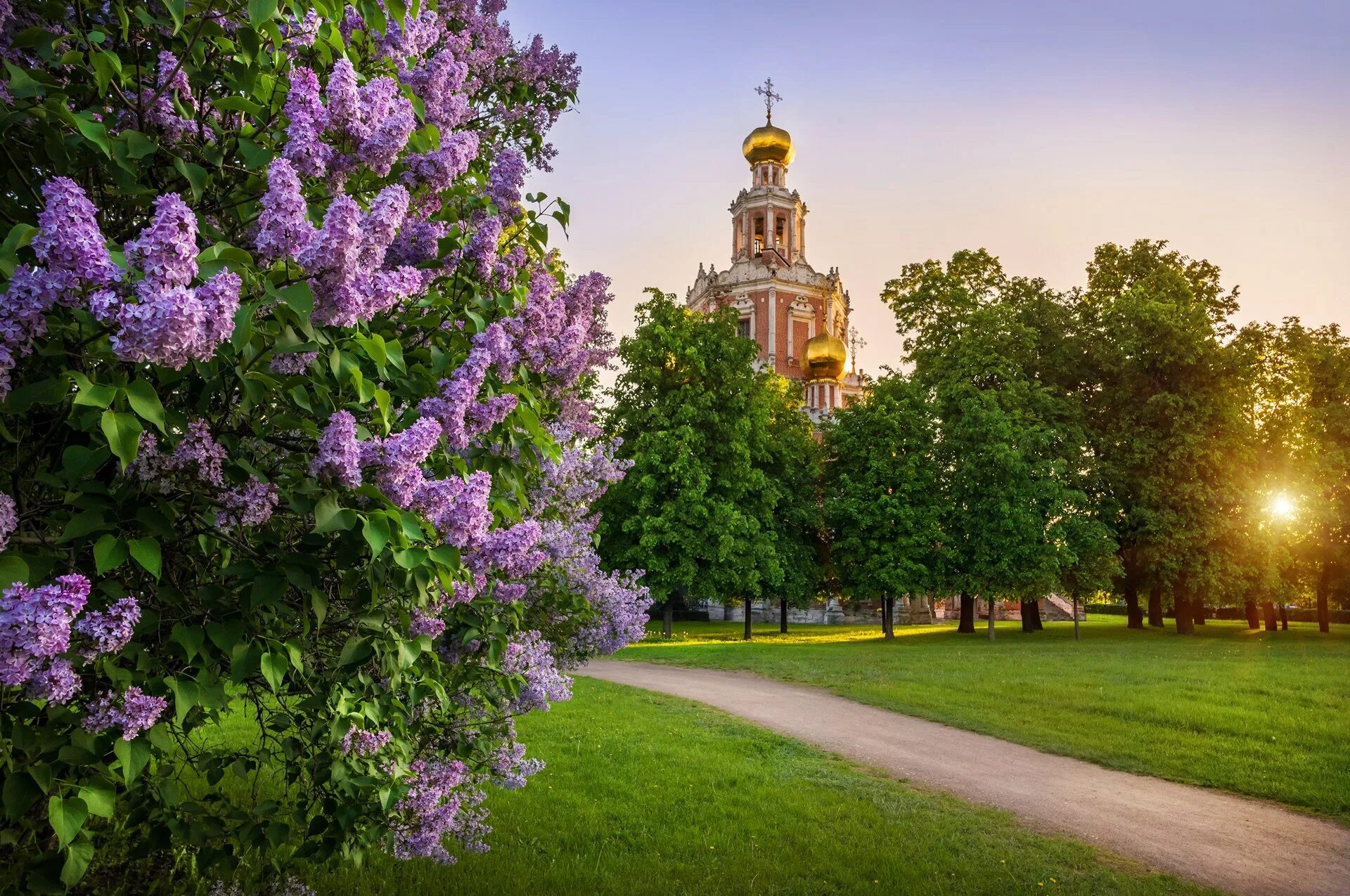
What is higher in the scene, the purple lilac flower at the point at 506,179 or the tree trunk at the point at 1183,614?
the purple lilac flower at the point at 506,179

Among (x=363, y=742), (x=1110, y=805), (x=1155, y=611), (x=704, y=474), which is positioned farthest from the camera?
(x=1155, y=611)

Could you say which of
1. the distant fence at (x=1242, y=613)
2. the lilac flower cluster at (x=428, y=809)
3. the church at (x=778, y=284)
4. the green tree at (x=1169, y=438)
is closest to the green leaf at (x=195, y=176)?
the lilac flower cluster at (x=428, y=809)

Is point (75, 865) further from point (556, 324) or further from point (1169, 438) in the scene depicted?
point (1169, 438)

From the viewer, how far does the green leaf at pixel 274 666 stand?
281cm

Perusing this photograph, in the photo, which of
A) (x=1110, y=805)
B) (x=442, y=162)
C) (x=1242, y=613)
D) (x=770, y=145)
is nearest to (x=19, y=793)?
(x=442, y=162)

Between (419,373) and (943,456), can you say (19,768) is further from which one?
(943,456)

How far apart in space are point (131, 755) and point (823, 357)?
2296 inches

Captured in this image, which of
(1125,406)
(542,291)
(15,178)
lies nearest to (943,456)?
(1125,406)

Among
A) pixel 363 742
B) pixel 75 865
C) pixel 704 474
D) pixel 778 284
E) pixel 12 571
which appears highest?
pixel 778 284

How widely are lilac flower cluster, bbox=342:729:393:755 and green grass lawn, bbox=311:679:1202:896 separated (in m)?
2.84

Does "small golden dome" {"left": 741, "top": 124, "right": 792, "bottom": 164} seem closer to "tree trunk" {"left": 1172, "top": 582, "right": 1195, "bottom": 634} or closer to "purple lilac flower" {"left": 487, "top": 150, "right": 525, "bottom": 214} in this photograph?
"tree trunk" {"left": 1172, "top": 582, "right": 1195, "bottom": 634}

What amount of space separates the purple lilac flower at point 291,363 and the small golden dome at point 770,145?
65964mm

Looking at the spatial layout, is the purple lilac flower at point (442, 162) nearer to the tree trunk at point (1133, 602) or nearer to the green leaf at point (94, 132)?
the green leaf at point (94, 132)

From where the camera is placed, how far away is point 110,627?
2631mm
